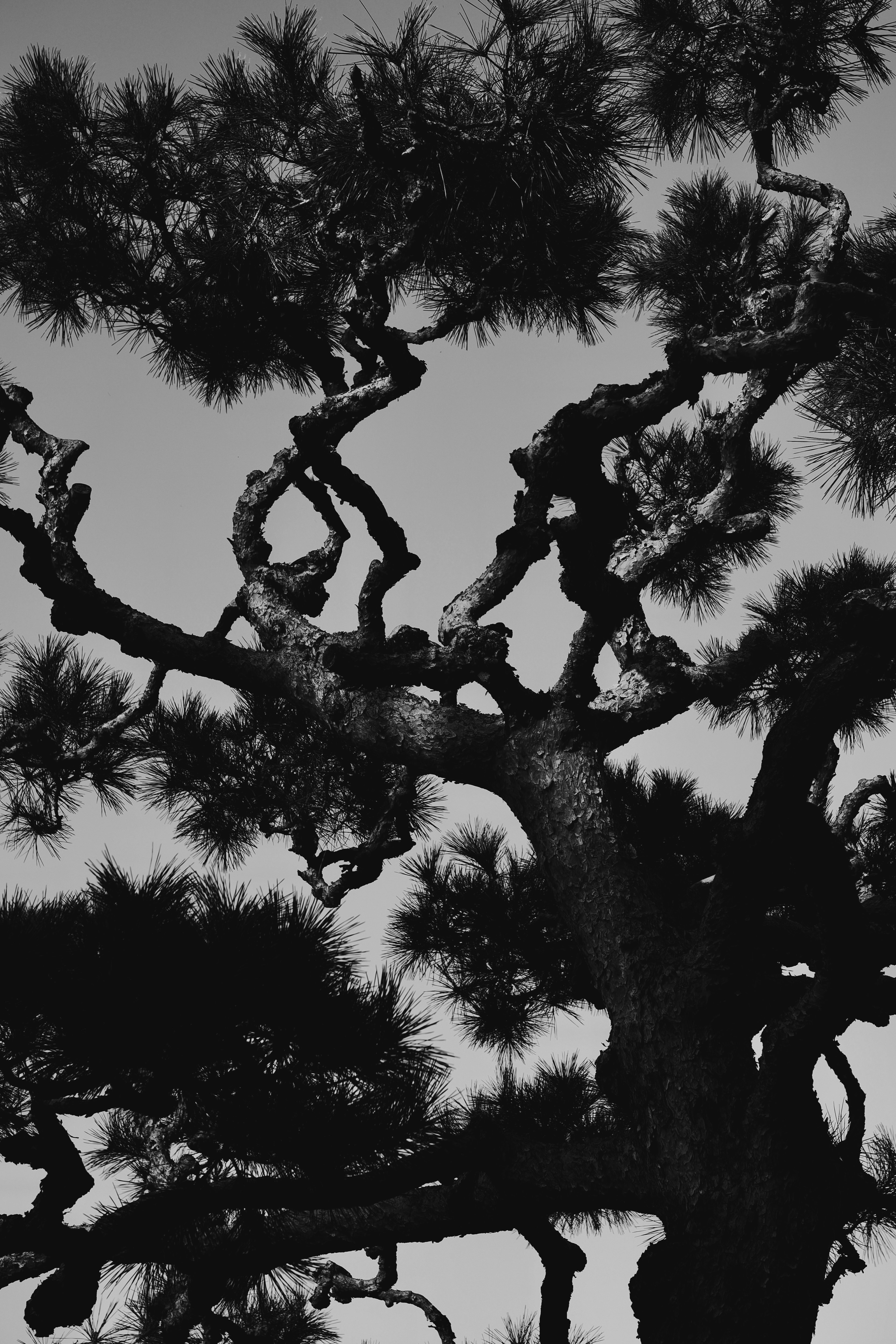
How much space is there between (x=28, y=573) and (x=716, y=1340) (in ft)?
4.56

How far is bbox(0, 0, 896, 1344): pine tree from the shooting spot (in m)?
1.16

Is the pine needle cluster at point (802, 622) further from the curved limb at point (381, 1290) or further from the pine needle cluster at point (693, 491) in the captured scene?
the curved limb at point (381, 1290)

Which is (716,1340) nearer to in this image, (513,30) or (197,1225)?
(197,1225)

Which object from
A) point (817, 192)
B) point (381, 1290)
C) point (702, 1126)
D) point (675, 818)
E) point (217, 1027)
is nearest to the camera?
point (702, 1126)

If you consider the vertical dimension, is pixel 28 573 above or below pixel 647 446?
below

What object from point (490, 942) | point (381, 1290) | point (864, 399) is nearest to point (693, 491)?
point (864, 399)

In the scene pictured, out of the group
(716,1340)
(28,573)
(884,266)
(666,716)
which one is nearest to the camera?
(716,1340)

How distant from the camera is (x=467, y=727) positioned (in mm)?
1425

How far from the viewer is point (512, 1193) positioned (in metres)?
1.20

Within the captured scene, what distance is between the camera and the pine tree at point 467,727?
1.16m

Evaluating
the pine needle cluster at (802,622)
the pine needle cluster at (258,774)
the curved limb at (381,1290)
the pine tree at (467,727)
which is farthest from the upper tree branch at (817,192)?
the curved limb at (381,1290)

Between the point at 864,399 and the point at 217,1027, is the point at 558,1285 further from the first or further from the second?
the point at 864,399

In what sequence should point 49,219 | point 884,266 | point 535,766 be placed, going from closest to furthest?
1. point 535,766
2. point 884,266
3. point 49,219

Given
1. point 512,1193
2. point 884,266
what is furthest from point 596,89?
point 512,1193
